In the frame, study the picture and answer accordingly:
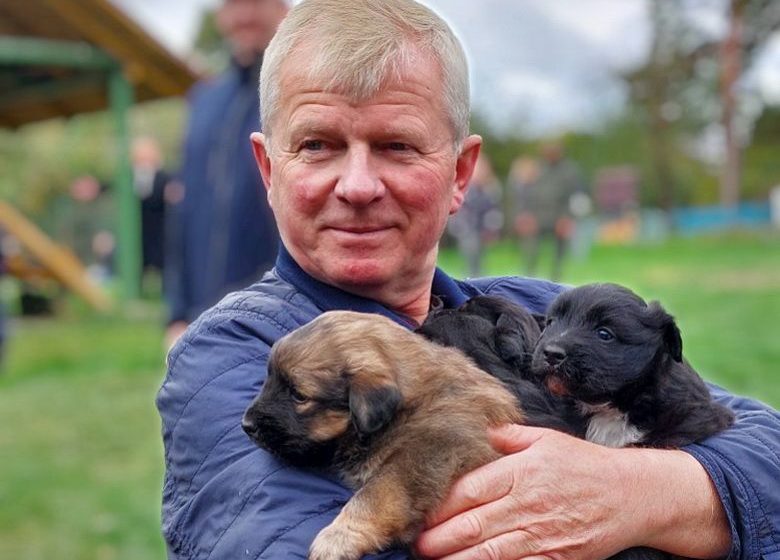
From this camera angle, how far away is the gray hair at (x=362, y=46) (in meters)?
2.88

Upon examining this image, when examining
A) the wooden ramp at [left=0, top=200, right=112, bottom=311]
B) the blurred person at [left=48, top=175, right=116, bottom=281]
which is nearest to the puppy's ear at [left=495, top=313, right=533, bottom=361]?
the wooden ramp at [left=0, top=200, right=112, bottom=311]

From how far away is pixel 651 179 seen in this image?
57.3 meters

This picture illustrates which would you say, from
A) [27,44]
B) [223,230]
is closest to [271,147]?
[223,230]

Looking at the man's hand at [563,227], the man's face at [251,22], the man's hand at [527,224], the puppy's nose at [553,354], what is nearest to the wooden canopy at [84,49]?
the man's hand at [527,224]

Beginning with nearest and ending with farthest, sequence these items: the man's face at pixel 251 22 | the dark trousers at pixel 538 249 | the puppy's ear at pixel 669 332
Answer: the puppy's ear at pixel 669 332 → the man's face at pixel 251 22 → the dark trousers at pixel 538 249

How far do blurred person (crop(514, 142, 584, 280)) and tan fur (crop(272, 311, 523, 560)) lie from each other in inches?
791

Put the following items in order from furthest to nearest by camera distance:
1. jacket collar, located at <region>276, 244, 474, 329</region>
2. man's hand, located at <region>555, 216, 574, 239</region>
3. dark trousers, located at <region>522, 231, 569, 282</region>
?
man's hand, located at <region>555, 216, 574, 239</region> < dark trousers, located at <region>522, 231, 569, 282</region> < jacket collar, located at <region>276, 244, 474, 329</region>

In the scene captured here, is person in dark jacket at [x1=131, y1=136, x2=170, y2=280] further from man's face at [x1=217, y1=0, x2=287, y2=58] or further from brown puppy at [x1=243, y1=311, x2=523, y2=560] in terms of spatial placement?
brown puppy at [x1=243, y1=311, x2=523, y2=560]

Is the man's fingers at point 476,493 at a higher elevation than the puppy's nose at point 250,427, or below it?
below

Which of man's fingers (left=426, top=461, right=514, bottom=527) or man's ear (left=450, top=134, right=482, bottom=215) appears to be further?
man's ear (left=450, top=134, right=482, bottom=215)

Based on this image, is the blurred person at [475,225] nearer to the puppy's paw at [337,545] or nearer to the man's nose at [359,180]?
the man's nose at [359,180]

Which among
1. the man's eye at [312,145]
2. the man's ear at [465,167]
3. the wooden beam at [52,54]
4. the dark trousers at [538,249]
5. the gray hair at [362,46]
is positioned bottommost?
the dark trousers at [538,249]

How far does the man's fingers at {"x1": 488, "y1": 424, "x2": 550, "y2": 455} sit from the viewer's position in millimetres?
2672

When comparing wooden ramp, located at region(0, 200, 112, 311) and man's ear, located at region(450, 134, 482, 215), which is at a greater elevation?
man's ear, located at region(450, 134, 482, 215)
